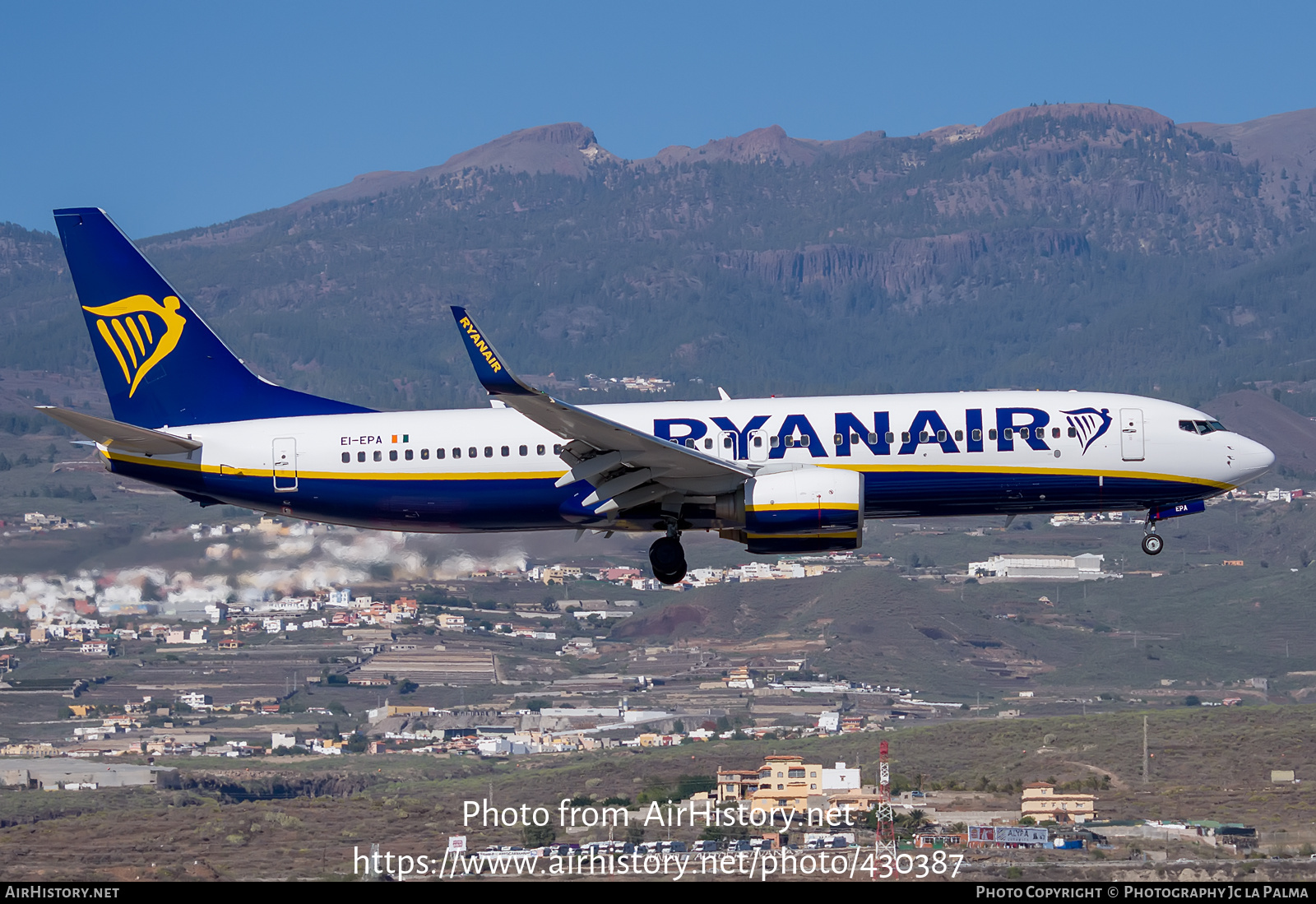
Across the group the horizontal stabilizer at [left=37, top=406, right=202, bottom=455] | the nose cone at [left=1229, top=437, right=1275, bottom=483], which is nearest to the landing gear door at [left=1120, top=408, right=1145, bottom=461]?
the nose cone at [left=1229, top=437, right=1275, bottom=483]

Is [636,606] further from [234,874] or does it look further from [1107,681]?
[234,874]

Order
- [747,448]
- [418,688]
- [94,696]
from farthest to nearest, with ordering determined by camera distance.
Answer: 1. [418,688]
2. [94,696]
3. [747,448]

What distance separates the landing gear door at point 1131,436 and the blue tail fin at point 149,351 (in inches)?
819

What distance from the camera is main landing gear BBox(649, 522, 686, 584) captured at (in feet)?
139

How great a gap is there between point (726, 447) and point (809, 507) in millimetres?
2839

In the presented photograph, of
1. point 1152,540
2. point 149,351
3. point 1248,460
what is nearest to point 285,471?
point 149,351

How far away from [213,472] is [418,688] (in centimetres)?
9419

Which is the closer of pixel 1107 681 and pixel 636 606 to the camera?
pixel 1107 681

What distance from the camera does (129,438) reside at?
Result: 42.8 metres

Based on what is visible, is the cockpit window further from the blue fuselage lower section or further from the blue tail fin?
the blue tail fin

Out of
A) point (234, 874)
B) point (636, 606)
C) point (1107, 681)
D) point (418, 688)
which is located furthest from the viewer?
point (636, 606)

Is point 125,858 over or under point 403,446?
under
